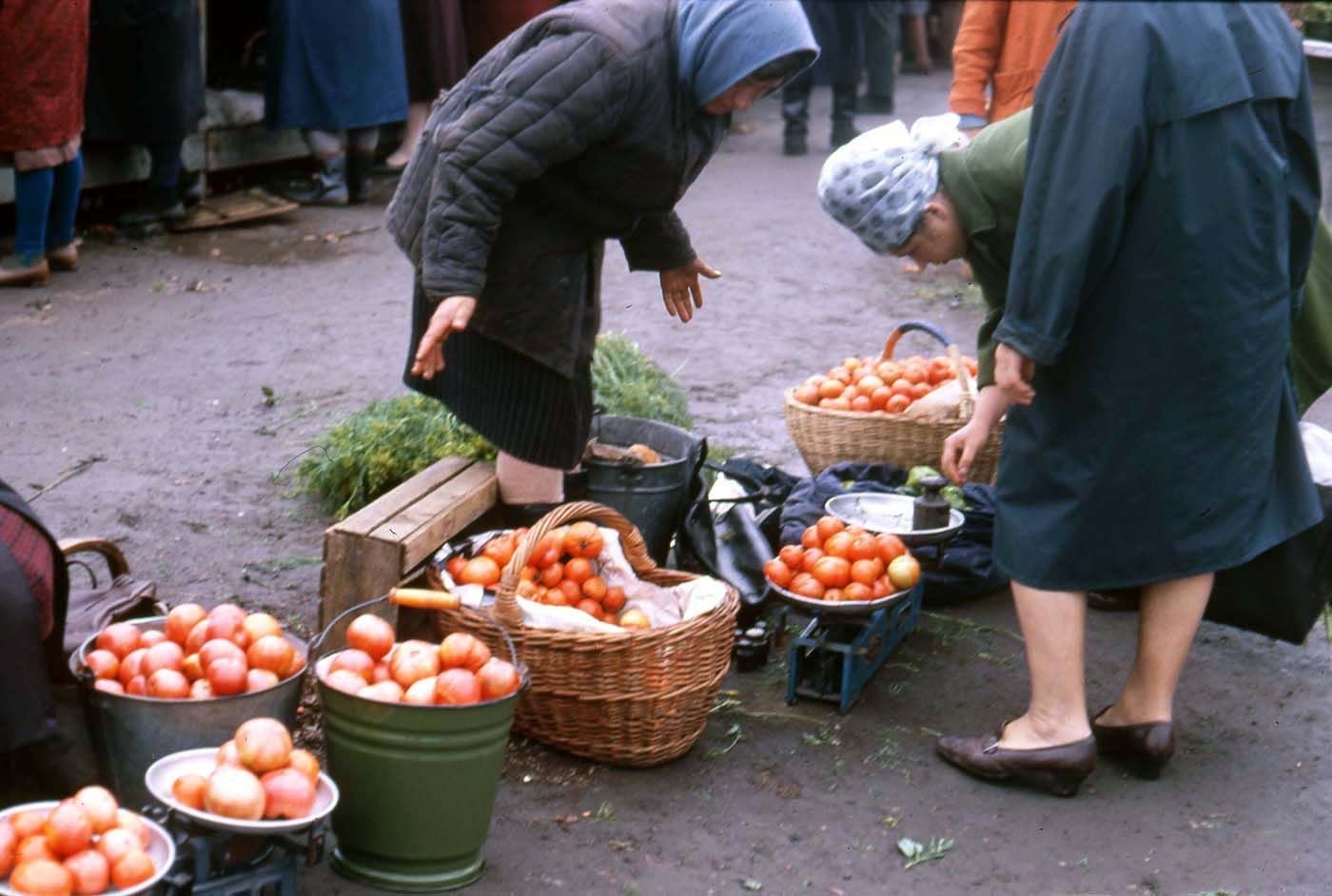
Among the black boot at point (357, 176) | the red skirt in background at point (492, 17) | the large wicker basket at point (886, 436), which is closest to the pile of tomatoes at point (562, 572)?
the large wicker basket at point (886, 436)

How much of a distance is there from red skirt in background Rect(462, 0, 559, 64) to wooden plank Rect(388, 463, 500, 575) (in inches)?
259

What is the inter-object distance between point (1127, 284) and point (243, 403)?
3975 mm

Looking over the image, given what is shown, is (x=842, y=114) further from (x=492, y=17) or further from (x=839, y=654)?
(x=839, y=654)

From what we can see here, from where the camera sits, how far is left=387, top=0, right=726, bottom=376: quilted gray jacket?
3.45 metres

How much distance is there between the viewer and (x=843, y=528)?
13.6ft

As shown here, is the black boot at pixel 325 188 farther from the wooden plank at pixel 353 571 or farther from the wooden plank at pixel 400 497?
the wooden plank at pixel 353 571

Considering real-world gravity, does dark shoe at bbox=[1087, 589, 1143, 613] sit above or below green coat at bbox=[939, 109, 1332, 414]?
below

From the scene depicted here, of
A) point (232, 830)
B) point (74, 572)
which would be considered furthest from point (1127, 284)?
point (74, 572)

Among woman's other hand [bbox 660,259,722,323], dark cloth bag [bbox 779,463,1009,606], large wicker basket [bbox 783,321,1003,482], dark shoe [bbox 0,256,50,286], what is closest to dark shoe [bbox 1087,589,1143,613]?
dark cloth bag [bbox 779,463,1009,606]

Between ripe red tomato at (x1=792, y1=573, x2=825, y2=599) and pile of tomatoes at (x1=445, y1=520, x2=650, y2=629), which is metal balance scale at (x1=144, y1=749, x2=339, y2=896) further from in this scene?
ripe red tomato at (x1=792, y1=573, x2=825, y2=599)

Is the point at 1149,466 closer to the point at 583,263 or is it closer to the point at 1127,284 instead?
the point at 1127,284

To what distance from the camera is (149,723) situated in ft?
9.41

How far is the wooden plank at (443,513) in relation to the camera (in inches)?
150

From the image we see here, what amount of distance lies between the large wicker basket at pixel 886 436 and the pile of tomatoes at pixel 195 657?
2398 mm
